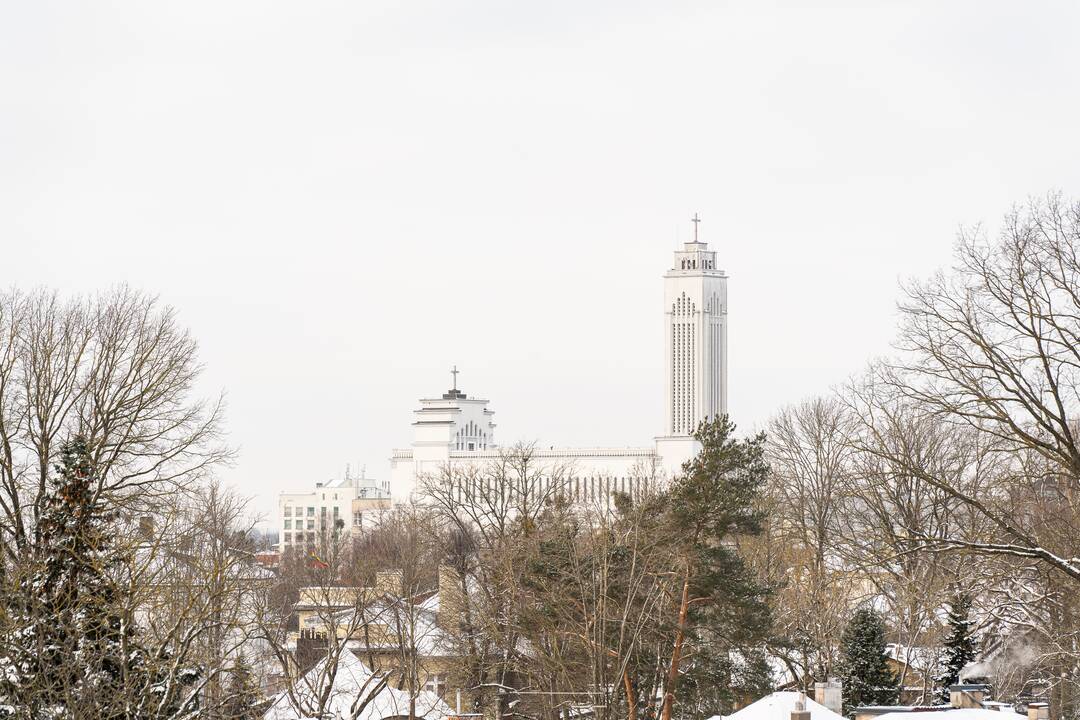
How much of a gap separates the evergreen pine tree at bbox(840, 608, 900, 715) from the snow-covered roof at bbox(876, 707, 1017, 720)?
1041 centimetres

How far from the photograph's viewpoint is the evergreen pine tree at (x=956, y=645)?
3934cm

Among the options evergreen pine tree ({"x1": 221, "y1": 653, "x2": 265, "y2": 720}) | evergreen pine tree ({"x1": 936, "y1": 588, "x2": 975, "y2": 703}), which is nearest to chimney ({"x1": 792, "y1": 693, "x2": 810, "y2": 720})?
evergreen pine tree ({"x1": 221, "y1": 653, "x2": 265, "y2": 720})

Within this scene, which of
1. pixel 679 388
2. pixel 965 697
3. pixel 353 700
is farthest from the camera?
pixel 679 388

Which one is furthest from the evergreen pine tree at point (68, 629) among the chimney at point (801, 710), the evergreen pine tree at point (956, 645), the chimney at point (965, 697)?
the evergreen pine tree at point (956, 645)

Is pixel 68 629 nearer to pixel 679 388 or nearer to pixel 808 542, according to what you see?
pixel 808 542

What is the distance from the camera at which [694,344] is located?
19512 cm

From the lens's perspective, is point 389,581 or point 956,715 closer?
point 956,715

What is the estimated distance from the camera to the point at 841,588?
4628 cm

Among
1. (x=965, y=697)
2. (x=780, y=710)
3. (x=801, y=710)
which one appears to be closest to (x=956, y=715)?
(x=801, y=710)

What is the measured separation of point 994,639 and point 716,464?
12.1 meters

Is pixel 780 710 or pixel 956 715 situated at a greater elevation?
pixel 956 715

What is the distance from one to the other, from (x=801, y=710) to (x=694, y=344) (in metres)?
167

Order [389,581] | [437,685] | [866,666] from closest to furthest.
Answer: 1. [866,666]
2. [437,685]
3. [389,581]

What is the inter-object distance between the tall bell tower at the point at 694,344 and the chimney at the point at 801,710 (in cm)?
16144
